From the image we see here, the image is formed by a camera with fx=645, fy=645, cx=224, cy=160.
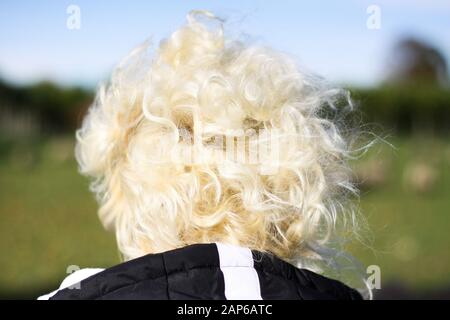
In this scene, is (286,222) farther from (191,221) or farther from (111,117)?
(111,117)

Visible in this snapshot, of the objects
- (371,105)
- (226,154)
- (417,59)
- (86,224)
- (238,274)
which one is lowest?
(86,224)

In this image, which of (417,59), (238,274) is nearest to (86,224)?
(238,274)

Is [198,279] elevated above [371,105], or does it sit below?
below

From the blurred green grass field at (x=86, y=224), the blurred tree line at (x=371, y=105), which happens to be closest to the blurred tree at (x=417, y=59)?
the blurred tree line at (x=371, y=105)

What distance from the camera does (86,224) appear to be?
673 cm

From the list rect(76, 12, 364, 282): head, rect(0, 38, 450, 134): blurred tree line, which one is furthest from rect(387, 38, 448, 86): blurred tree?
rect(76, 12, 364, 282): head

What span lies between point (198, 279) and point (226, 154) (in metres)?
0.32

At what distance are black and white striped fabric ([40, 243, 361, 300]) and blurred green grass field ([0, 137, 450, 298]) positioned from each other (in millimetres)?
1330

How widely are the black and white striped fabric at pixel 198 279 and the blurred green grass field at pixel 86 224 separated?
1330mm

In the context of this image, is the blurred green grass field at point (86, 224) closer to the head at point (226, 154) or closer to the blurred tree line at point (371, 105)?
the head at point (226, 154)

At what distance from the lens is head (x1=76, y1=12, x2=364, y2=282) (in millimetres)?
1431

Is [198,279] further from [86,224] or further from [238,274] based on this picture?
[86,224]

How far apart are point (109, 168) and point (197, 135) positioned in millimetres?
396
